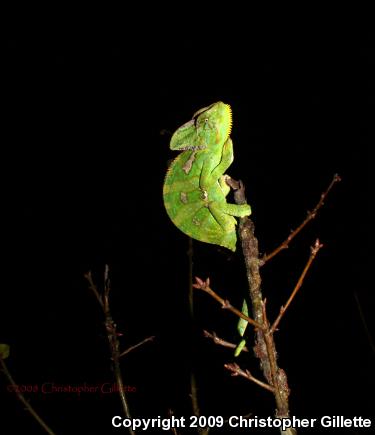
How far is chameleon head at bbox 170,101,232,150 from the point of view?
1.36 m

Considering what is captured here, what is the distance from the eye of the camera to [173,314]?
4.04 metres

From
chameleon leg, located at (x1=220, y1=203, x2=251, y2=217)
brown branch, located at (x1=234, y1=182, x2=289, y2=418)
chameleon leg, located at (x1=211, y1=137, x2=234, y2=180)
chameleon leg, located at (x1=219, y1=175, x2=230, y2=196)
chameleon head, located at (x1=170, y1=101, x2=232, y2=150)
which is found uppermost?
chameleon head, located at (x1=170, y1=101, x2=232, y2=150)

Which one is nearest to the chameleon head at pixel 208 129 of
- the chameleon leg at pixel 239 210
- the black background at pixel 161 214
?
the chameleon leg at pixel 239 210

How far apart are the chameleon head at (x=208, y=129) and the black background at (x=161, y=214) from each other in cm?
210

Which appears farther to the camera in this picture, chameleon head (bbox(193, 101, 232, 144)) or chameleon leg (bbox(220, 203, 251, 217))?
chameleon head (bbox(193, 101, 232, 144))

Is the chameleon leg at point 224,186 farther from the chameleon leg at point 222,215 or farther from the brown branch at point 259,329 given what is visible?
the brown branch at point 259,329

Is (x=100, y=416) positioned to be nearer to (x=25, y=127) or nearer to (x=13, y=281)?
(x=13, y=281)

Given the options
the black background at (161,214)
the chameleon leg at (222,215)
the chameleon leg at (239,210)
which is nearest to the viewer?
the chameleon leg at (239,210)

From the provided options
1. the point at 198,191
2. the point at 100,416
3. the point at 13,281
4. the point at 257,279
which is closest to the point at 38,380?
the point at 100,416

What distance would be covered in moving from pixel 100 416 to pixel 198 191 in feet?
9.66

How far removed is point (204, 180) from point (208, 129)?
18cm

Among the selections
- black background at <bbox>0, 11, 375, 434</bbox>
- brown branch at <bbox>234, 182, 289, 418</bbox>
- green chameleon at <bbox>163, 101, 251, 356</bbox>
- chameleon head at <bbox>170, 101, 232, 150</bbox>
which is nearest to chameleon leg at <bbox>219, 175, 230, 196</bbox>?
green chameleon at <bbox>163, 101, 251, 356</bbox>

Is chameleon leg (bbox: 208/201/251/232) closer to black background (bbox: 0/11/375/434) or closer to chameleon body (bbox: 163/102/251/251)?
chameleon body (bbox: 163/102/251/251)

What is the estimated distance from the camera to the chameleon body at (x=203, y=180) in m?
1.35
